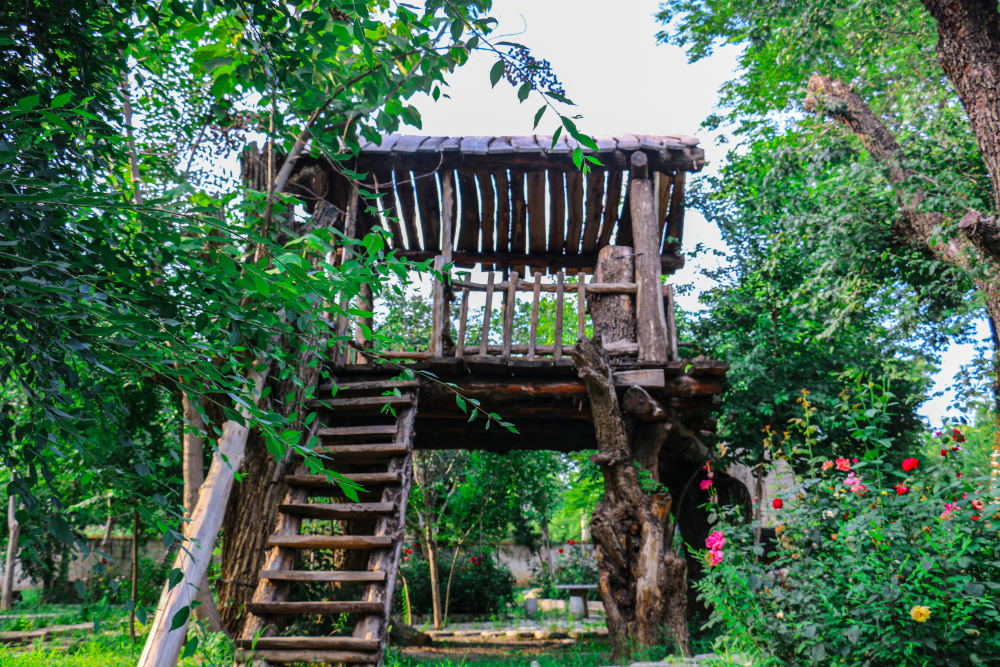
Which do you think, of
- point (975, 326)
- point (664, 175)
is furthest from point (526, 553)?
point (664, 175)

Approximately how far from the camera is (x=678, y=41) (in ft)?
35.6

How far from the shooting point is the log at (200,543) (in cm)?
334

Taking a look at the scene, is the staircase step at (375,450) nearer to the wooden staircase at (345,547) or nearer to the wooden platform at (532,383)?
the wooden staircase at (345,547)

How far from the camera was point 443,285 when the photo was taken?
614 centimetres

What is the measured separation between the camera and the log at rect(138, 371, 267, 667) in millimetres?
3340

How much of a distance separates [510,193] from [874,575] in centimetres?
567

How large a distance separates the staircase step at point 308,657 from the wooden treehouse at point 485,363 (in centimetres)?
1

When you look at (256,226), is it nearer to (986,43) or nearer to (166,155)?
(166,155)

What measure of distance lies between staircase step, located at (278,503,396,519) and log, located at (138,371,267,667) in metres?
0.72

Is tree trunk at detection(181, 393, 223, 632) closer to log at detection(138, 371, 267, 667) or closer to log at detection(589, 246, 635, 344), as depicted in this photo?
log at detection(138, 371, 267, 667)

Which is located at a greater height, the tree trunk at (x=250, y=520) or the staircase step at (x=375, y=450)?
the staircase step at (x=375, y=450)

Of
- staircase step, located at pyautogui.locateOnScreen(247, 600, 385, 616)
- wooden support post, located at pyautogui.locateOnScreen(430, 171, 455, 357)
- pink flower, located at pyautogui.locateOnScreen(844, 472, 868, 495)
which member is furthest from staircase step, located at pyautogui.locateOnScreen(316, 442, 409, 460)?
pink flower, located at pyautogui.locateOnScreen(844, 472, 868, 495)

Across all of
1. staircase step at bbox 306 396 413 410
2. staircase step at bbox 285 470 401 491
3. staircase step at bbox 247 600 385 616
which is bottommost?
staircase step at bbox 247 600 385 616

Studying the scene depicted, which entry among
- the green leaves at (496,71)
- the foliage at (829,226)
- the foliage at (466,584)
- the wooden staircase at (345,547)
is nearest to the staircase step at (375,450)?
the wooden staircase at (345,547)
